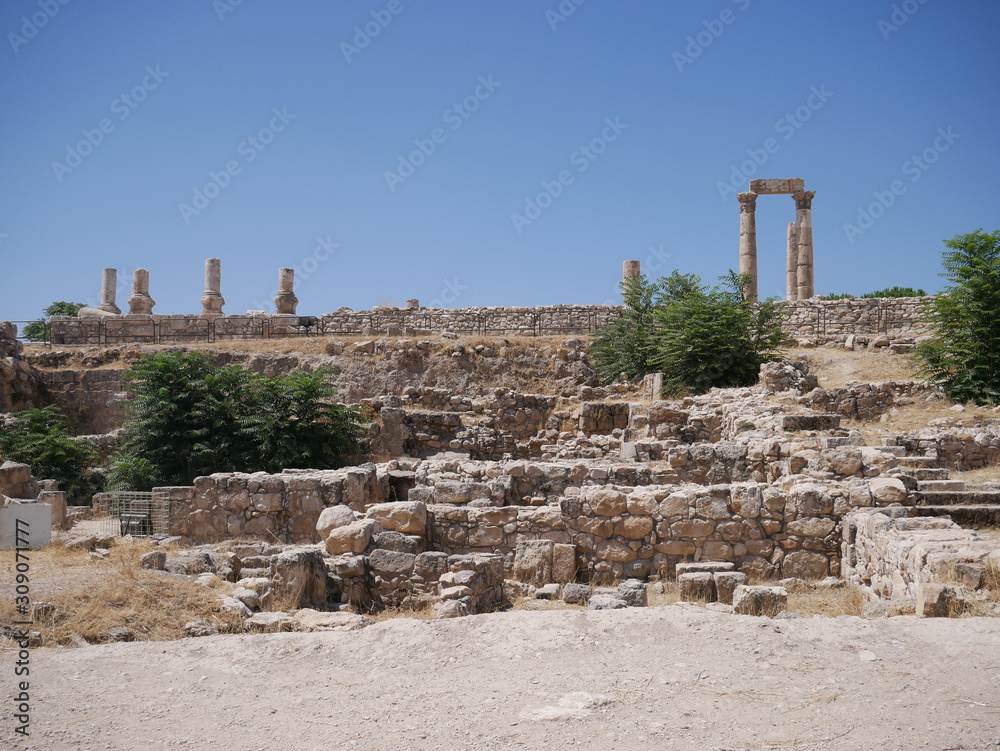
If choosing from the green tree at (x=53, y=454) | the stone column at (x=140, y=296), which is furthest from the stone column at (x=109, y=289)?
the green tree at (x=53, y=454)

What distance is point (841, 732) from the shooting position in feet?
14.1

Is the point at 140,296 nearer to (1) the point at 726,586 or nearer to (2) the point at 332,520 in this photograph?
(2) the point at 332,520

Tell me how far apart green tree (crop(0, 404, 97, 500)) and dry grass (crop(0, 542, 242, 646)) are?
11157mm

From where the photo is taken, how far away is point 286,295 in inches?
1225

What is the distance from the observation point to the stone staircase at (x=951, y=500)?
9.34 m

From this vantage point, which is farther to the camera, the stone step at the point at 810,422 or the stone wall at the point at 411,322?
the stone wall at the point at 411,322

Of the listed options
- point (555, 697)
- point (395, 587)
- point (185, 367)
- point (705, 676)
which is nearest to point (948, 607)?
point (705, 676)

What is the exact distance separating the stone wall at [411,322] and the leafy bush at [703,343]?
3836mm

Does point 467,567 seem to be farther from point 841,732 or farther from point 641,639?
point 841,732

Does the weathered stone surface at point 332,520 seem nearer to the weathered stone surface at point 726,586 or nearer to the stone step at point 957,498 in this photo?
the weathered stone surface at point 726,586

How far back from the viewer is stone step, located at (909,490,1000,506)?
991 cm

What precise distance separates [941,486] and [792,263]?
2449 centimetres

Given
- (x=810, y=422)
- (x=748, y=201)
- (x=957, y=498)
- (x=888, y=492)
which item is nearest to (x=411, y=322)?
(x=748, y=201)

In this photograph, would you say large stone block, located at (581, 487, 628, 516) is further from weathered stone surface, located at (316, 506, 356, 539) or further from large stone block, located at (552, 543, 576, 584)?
weathered stone surface, located at (316, 506, 356, 539)
